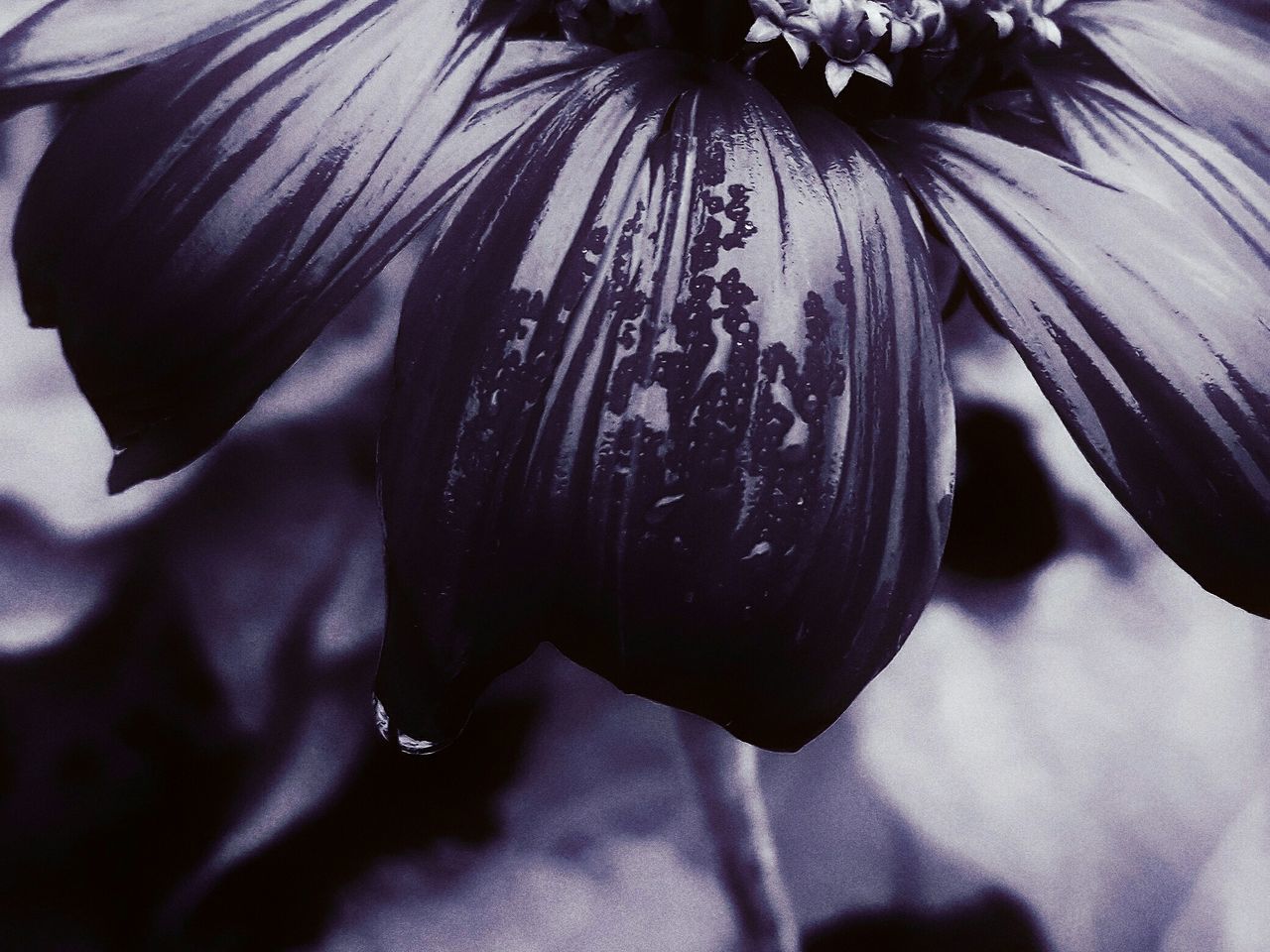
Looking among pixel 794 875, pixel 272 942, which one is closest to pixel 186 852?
pixel 272 942

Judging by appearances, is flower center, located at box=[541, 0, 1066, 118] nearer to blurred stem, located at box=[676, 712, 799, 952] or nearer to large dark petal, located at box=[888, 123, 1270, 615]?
large dark petal, located at box=[888, 123, 1270, 615]

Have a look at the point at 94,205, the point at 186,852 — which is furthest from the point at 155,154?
the point at 186,852

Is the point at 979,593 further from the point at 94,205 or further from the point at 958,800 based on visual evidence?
the point at 94,205

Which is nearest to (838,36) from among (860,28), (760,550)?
(860,28)

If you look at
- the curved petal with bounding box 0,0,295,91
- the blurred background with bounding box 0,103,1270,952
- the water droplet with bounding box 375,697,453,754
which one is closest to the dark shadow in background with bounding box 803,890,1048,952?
the blurred background with bounding box 0,103,1270,952

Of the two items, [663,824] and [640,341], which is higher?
[640,341]
